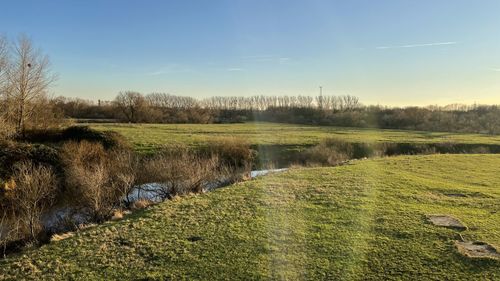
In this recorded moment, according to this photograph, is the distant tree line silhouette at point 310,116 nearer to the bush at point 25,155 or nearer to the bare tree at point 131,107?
the bare tree at point 131,107

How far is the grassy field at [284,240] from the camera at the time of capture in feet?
28.9

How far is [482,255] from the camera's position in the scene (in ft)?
31.6

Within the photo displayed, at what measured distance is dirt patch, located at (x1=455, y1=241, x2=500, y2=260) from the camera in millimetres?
9617

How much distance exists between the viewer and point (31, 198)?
56.6ft

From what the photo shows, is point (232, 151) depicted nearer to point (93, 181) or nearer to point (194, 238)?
point (93, 181)

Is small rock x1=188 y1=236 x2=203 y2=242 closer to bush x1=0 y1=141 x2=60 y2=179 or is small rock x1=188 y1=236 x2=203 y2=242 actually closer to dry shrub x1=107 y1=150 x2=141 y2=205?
dry shrub x1=107 y1=150 x2=141 y2=205

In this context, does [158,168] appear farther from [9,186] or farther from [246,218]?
[246,218]

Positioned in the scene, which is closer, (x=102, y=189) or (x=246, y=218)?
(x=246, y=218)

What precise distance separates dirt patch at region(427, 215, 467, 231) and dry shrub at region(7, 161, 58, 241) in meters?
12.9

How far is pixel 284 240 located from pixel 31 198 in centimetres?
1215

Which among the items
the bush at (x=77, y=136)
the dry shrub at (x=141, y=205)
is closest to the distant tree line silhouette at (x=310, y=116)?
the bush at (x=77, y=136)

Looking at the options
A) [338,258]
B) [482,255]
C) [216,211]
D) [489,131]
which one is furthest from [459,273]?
[489,131]

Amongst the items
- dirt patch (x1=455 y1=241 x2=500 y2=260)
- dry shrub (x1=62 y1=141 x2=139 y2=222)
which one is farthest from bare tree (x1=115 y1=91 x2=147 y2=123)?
dirt patch (x1=455 y1=241 x2=500 y2=260)

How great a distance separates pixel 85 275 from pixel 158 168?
14.0 metres
